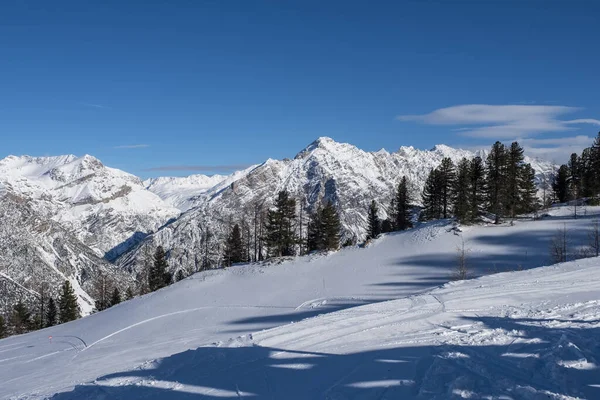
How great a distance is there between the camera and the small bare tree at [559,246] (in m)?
34.1

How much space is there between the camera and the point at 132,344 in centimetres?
2305

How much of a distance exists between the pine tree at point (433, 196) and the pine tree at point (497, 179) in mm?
7633

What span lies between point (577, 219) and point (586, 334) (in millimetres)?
40387

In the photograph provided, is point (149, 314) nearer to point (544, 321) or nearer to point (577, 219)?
point (544, 321)

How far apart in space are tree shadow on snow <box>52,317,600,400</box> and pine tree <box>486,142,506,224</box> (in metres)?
39.1

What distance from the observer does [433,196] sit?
191 feet

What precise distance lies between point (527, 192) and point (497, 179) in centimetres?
762

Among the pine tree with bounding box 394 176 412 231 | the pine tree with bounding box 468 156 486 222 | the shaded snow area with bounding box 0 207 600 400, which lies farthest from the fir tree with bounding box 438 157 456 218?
the shaded snow area with bounding box 0 207 600 400

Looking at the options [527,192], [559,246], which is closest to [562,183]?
[527,192]

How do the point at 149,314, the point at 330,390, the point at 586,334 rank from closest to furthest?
the point at 330,390, the point at 586,334, the point at 149,314

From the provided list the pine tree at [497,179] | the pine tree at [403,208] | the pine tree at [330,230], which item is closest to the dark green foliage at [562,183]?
the pine tree at [497,179]

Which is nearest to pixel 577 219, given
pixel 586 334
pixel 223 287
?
pixel 223 287

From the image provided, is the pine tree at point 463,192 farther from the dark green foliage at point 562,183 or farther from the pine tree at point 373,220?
the dark green foliage at point 562,183

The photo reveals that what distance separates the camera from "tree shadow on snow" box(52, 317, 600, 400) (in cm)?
786
